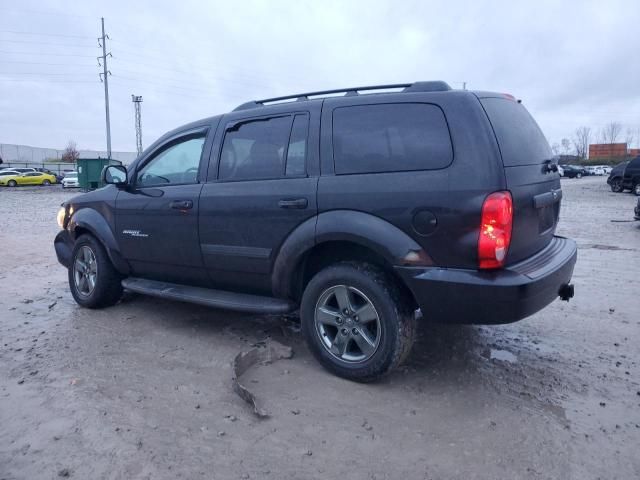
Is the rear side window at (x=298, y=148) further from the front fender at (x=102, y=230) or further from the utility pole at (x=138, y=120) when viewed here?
the utility pole at (x=138, y=120)

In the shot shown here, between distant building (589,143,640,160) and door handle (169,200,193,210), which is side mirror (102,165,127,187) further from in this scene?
distant building (589,143,640,160)

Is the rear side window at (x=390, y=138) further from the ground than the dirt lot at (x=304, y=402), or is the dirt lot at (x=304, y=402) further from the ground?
the rear side window at (x=390, y=138)

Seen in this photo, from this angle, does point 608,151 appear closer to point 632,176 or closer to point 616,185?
point 616,185

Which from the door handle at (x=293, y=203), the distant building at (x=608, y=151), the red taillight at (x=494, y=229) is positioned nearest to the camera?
the red taillight at (x=494, y=229)

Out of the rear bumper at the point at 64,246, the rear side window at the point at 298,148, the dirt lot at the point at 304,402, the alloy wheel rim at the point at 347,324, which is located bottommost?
the dirt lot at the point at 304,402

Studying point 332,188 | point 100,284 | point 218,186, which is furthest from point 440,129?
point 100,284

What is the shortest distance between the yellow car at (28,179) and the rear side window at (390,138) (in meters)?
44.7

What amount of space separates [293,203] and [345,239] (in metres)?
0.51

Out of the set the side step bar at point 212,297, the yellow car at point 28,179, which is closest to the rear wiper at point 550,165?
the side step bar at point 212,297

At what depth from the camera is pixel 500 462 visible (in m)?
2.64

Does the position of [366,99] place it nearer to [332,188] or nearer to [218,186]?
[332,188]

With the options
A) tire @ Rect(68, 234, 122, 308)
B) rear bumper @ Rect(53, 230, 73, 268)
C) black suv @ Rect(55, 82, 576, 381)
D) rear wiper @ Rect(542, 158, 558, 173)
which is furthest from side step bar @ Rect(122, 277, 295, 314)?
rear wiper @ Rect(542, 158, 558, 173)

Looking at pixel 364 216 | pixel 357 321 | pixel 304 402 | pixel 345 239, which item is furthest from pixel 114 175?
pixel 304 402

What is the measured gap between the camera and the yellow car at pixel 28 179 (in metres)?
40.8
